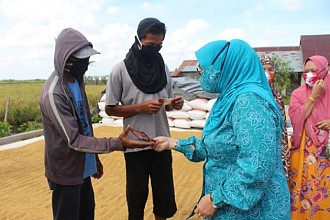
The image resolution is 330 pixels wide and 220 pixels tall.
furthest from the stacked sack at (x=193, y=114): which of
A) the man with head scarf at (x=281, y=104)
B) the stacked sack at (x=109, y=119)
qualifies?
the man with head scarf at (x=281, y=104)

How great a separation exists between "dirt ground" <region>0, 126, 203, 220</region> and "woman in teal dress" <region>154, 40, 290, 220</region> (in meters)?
2.18

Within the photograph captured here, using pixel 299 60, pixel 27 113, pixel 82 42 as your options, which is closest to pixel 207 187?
pixel 82 42

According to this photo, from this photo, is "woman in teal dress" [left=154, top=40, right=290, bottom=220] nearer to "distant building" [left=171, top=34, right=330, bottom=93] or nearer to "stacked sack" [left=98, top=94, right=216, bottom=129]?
"stacked sack" [left=98, top=94, right=216, bottom=129]

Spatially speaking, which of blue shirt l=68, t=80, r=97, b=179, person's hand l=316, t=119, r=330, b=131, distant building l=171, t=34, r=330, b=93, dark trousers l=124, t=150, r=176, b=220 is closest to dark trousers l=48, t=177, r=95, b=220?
blue shirt l=68, t=80, r=97, b=179

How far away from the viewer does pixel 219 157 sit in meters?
1.85

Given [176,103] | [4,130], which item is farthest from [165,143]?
[4,130]

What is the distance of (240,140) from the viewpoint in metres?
1.67

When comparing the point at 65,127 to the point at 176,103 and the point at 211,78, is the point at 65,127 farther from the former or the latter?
Result: the point at 176,103

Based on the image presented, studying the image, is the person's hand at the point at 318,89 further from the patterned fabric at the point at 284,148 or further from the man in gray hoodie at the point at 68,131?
the man in gray hoodie at the point at 68,131

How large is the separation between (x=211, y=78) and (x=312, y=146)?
1.69 m

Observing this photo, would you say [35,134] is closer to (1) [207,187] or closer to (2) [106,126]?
(2) [106,126]

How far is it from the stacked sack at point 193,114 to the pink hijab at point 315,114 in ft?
19.1

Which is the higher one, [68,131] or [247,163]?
[68,131]

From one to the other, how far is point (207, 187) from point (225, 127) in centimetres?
39
